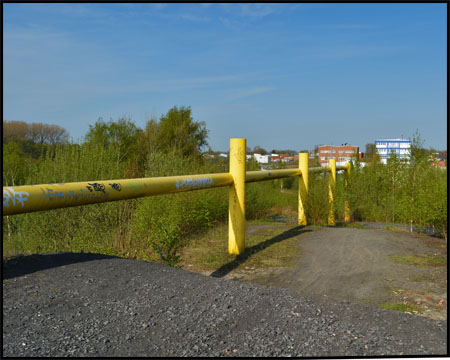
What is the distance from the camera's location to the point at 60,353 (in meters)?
1.97

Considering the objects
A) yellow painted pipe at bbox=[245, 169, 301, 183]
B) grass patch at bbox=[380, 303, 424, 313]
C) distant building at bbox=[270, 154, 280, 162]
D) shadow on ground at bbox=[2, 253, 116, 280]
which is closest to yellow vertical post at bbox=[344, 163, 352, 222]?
yellow painted pipe at bbox=[245, 169, 301, 183]

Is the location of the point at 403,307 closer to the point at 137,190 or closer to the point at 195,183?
the point at 195,183

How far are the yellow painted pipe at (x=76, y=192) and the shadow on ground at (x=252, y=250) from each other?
117cm

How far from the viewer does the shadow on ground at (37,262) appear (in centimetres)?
277

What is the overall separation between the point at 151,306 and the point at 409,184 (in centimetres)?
646

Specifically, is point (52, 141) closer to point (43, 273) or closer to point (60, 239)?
point (60, 239)

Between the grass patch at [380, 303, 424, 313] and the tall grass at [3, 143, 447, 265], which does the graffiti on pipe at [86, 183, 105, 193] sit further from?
the grass patch at [380, 303, 424, 313]

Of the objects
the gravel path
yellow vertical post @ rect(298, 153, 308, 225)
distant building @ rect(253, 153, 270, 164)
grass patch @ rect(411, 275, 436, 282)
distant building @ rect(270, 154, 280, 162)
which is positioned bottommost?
grass patch @ rect(411, 275, 436, 282)

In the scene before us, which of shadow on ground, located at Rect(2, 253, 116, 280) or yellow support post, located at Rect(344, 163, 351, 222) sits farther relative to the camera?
yellow support post, located at Rect(344, 163, 351, 222)

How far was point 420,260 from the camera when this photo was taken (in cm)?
486

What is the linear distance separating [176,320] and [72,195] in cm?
94

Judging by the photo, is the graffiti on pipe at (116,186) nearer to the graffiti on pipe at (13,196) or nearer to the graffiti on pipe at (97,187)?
the graffiti on pipe at (97,187)

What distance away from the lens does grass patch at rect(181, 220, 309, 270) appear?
4.62m

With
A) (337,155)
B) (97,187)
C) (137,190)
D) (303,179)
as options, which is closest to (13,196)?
(97,187)
